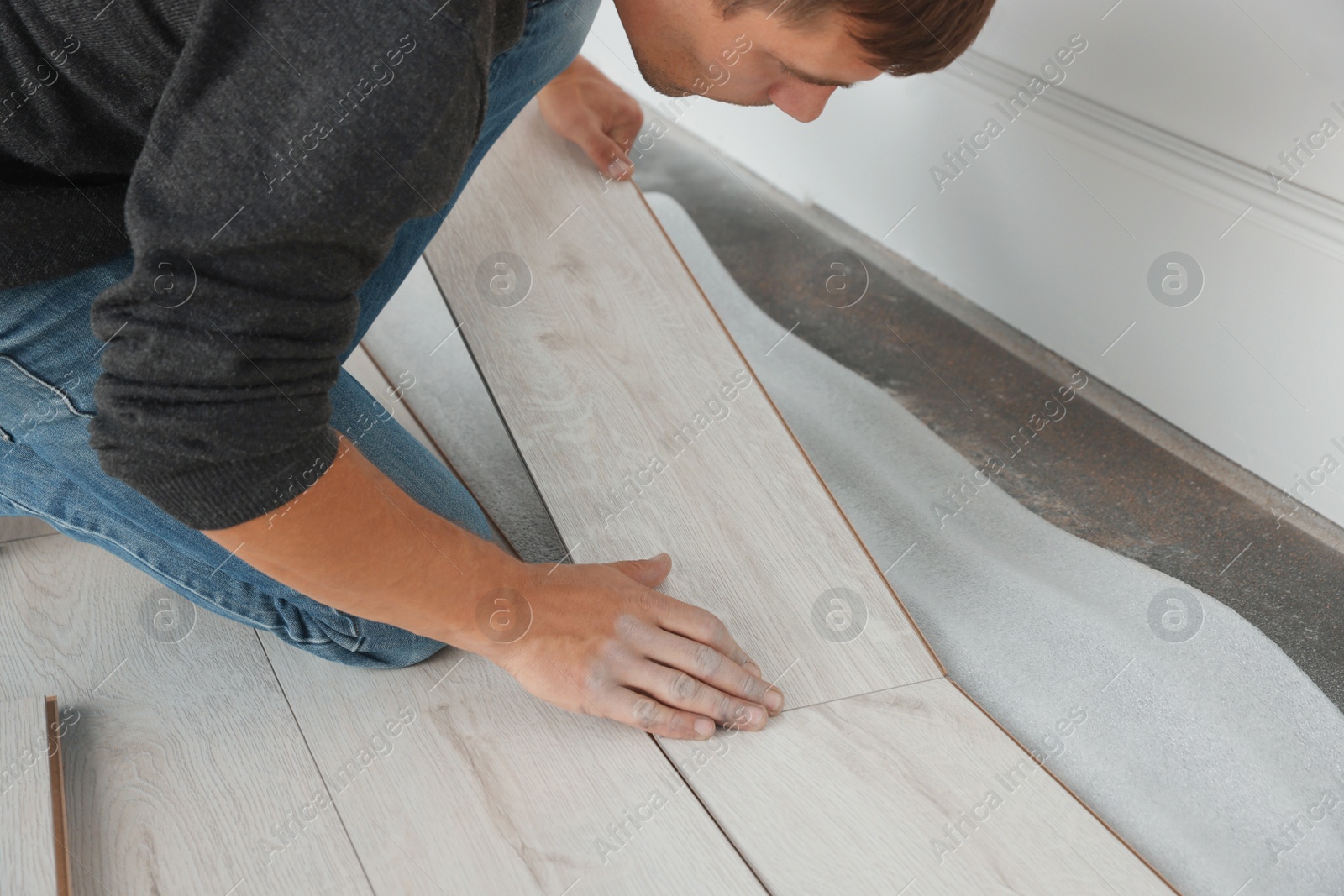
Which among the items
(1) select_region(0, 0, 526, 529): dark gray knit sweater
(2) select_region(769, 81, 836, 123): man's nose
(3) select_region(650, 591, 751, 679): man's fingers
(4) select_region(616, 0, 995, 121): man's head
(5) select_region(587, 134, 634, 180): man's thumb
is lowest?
(3) select_region(650, 591, 751, 679): man's fingers

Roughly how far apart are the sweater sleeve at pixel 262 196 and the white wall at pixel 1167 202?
106cm

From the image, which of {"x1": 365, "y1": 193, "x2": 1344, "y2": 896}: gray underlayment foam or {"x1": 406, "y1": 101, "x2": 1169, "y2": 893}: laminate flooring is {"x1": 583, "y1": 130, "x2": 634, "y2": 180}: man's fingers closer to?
{"x1": 406, "y1": 101, "x2": 1169, "y2": 893}: laminate flooring

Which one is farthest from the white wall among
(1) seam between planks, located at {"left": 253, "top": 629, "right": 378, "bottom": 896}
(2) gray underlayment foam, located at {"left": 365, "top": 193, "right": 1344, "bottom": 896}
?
(1) seam between planks, located at {"left": 253, "top": 629, "right": 378, "bottom": 896}

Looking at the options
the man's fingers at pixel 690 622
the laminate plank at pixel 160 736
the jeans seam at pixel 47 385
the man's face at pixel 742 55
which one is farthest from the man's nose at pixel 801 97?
the laminate plank at pixel 160 736

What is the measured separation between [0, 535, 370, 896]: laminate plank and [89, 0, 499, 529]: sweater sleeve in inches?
17.4

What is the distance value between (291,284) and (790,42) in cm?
48

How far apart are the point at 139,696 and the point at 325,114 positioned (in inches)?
32.7

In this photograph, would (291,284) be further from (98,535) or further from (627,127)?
(627,127)

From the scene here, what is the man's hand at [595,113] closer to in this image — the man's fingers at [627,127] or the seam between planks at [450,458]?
the man's fingers at [627,127]

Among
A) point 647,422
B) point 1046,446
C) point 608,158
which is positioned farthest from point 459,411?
A: point 1046,446

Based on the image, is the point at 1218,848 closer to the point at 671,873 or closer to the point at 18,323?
the point at 671,873

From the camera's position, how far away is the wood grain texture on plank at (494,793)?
95cm

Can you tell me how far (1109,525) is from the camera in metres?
1.44

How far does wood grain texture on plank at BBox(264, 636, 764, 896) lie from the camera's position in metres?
0.95
